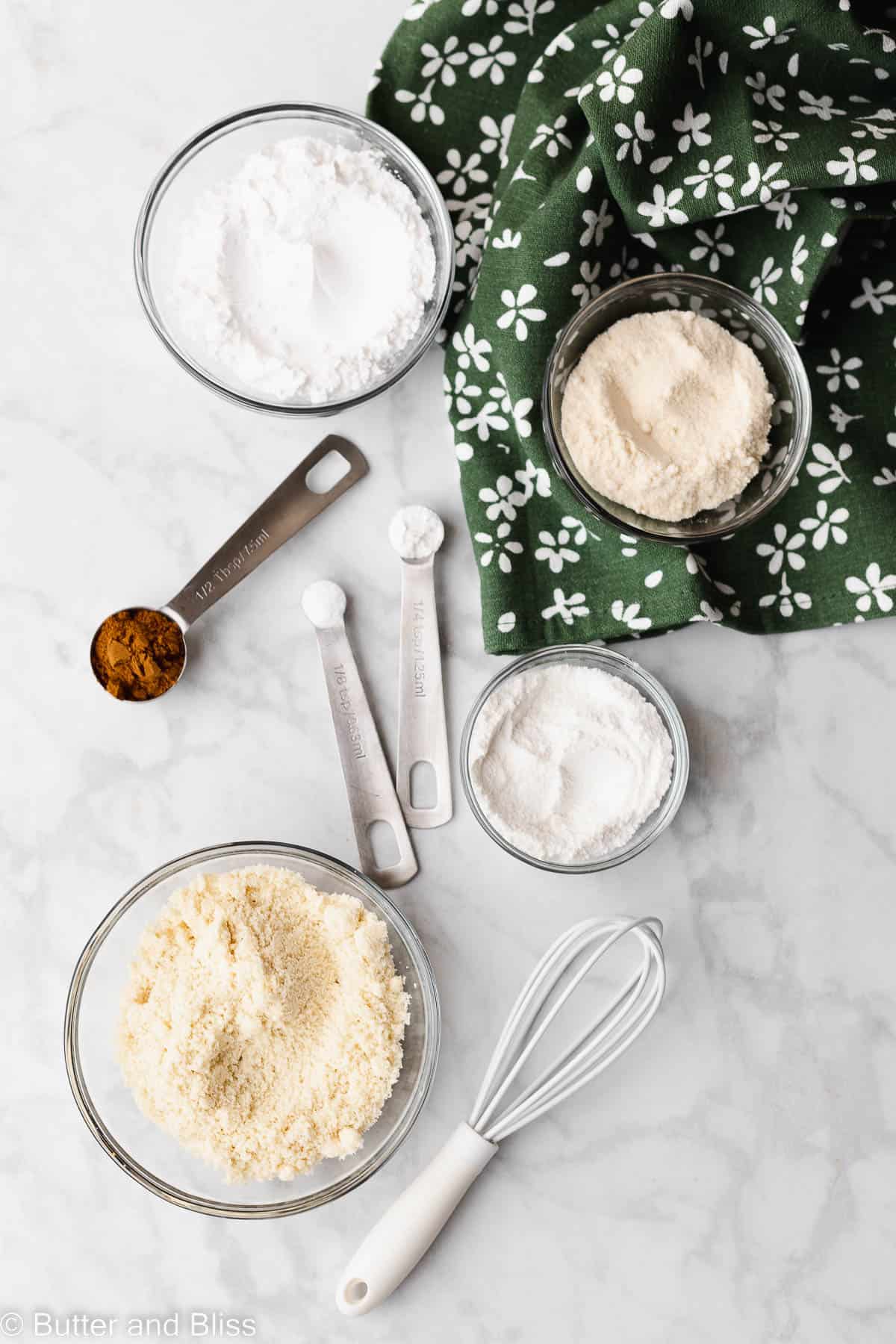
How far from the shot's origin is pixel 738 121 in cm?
95

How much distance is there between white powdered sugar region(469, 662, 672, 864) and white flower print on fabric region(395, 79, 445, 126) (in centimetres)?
60

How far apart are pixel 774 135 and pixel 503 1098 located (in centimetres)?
103

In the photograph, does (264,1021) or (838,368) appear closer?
(264,1021)

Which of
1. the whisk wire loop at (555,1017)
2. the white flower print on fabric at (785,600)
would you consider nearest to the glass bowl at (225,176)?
the white flower print on fabric at (785,600)

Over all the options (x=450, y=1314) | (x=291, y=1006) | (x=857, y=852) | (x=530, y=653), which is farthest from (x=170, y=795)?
(x=857, y=852)

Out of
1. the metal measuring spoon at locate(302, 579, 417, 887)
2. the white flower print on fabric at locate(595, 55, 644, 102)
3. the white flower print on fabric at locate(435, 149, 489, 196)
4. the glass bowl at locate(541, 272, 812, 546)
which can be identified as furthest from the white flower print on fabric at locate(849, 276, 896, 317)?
the metal measuring spoon at locate(302, 579, 417, 887)

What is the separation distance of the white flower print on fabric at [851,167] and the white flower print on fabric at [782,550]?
0.34 m

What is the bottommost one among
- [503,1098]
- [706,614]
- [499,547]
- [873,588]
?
[503,1098]

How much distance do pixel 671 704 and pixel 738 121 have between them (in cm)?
58

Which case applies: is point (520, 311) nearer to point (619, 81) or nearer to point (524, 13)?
point (619, 81)

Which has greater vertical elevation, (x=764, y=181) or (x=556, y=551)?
(x=764, y=181)

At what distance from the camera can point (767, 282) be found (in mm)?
1038

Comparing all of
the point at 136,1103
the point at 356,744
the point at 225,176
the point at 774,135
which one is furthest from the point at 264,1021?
the point at 774,135

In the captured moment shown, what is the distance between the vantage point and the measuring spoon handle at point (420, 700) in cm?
107
